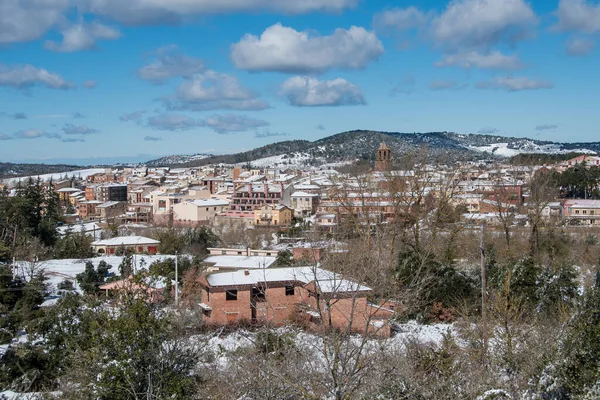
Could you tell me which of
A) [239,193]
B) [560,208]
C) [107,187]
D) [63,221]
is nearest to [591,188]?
[560,208]

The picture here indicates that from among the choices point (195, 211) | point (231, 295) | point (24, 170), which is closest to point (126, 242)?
point (231, 295)

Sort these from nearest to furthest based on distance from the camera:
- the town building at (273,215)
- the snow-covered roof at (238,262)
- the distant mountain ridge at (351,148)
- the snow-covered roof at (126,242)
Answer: the snow-covered roof at (238,262)
the snow-covered roof at (126,242)
the town building at (273,215)
the distant mountain ridge at (351,148)

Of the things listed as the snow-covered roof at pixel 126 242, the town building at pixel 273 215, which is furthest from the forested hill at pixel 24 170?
the snow-covered roof at pixel 126 242

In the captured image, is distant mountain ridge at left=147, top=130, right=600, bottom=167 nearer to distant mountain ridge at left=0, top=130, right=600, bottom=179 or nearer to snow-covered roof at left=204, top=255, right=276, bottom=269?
distant mountain ridge at left=0, top=130, right=600, bottom=179

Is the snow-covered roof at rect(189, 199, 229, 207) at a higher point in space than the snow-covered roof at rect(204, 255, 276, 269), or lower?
higher

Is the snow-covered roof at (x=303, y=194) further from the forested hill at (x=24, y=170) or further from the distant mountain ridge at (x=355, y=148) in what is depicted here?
the forested hill at (x=24, y=170)

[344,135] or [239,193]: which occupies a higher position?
[344,135]

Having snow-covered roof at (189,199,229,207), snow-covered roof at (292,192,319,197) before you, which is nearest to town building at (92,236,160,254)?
snow-covered roof at (189,199,229,207)

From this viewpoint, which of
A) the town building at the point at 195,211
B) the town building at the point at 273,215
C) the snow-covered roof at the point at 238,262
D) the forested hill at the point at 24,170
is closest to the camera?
the snow-covered roof at the point at 238,262

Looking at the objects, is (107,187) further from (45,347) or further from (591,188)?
(45,347)

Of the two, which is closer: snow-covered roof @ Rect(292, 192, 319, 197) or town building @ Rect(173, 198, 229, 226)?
town building @ Rect(173, 198, 229, 226)

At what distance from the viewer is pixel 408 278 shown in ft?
40.1

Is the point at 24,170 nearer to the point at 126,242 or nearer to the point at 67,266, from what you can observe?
the point at 126,242

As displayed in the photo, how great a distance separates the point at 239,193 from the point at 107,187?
2140cm
